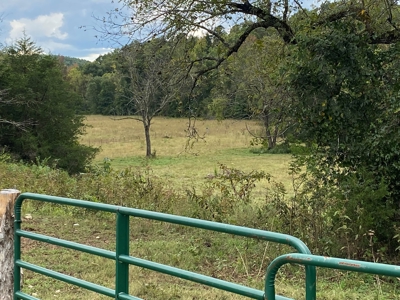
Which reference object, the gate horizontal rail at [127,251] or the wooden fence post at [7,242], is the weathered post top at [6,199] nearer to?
the wooden fence post at [7,242]

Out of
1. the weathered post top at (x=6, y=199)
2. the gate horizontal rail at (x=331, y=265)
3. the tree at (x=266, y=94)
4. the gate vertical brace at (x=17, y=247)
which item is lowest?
the gate vertical brace at (x=17, y=247)

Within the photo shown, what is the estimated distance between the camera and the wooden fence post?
375 cm

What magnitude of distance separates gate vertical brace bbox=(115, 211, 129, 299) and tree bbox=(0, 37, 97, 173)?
60.9 ft

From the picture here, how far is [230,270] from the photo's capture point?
6.34m

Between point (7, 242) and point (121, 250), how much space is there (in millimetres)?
1532

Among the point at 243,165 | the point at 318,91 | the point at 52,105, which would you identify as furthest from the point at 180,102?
the point at 243,165

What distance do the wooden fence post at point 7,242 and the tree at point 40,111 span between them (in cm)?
1722

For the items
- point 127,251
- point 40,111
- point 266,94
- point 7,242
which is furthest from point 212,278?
point 40,111

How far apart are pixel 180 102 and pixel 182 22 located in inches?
80.6

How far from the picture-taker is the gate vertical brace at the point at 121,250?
2770 millimetres

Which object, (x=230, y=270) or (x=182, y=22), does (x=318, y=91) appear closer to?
(x=182, y=22)

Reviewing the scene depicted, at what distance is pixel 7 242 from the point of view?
3.77m

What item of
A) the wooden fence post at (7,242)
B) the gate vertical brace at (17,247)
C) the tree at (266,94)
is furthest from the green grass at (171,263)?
the tree at (266,94)

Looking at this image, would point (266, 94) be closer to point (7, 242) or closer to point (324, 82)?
point (324, 82)
